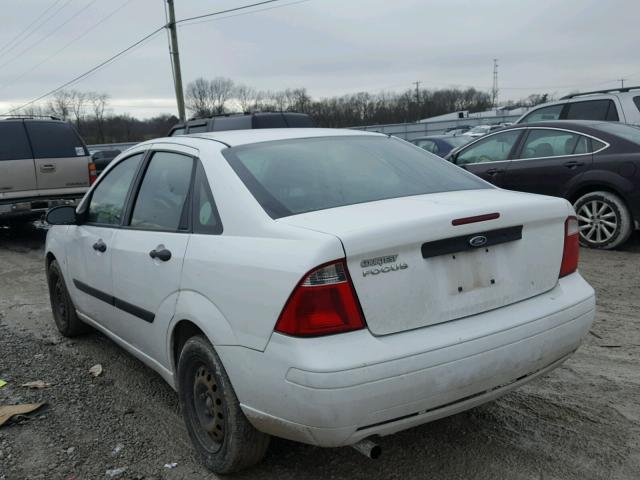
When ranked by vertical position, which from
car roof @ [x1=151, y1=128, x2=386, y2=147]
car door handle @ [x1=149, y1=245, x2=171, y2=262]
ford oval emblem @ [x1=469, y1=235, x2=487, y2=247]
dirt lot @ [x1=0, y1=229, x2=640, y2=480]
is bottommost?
dirt lot @ [x1=0, y1=229, x2=640, y2=480]

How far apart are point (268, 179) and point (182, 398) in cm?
121

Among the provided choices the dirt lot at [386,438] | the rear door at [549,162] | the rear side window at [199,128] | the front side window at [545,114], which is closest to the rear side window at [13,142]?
the rear side window at [199,128]

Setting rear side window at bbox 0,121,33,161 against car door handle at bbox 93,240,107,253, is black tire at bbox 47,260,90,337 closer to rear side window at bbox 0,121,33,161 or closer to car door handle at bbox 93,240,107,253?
car door handle at bbox 93,240,107,253

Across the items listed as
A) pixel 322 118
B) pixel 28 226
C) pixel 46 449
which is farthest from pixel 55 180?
pixel 322 118

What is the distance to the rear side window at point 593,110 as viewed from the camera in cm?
925

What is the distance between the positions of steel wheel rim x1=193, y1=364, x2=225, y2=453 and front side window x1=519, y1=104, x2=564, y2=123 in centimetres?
855

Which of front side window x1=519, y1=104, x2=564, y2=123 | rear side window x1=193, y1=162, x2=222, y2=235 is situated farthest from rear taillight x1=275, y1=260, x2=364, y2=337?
front side window x1=519, y1=104, x2=564, y2=123

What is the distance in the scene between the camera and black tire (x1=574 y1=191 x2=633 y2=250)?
6.75 meters

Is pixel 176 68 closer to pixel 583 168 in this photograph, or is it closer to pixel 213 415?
pixel 583 168

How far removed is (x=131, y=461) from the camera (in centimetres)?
304

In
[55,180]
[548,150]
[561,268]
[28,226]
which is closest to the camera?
[561,268]

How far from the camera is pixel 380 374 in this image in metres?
2.24

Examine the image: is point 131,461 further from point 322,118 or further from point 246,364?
point 322,118

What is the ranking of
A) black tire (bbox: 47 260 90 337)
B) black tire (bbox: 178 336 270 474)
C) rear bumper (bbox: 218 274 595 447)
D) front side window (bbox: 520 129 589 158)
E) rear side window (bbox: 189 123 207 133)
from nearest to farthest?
rear bumper (bbox: 218 274 595 447) < black tire (bbox: 178 336 270 474) < black tire (bbox: 47 260 90 337) < front side window (bbox: 520 129 589 158) < rear side window (bbox: 189 123 207 133)
